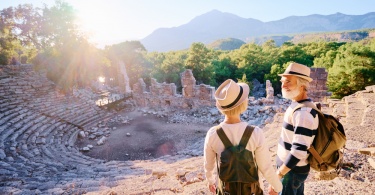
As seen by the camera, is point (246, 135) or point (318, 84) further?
point (318, 84)

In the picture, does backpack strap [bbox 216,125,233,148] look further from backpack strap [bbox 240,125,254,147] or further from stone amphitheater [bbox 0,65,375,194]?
stone amphitheater [bbox 0,65,375,194]

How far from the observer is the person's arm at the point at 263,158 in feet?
7.04

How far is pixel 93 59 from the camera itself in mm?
20734

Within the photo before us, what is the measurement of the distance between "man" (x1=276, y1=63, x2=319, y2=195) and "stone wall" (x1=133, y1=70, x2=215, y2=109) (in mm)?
13514

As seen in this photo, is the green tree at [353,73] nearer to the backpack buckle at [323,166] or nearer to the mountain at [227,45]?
the backpack buckle at [323,166]

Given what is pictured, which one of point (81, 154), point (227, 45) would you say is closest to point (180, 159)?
point (81, 154)

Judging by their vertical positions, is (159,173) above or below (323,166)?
below

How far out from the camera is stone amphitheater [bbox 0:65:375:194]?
412cm

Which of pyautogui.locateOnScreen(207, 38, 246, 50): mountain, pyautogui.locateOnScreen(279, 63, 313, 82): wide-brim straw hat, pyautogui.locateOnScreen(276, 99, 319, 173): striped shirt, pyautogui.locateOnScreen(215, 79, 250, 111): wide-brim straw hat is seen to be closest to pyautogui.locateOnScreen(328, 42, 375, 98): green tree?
pyautogui.locateOnScreen(279, 63, 313, 82): wide-brim straw hat

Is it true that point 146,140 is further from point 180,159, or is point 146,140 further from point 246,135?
point 246,135

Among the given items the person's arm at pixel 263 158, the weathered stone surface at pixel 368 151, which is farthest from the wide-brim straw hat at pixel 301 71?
the weathered stone surface at pixel 368 151

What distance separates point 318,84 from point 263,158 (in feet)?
31.8

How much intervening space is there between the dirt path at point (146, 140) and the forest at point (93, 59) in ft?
23.7

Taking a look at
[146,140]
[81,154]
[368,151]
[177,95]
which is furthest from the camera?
[177,95]
